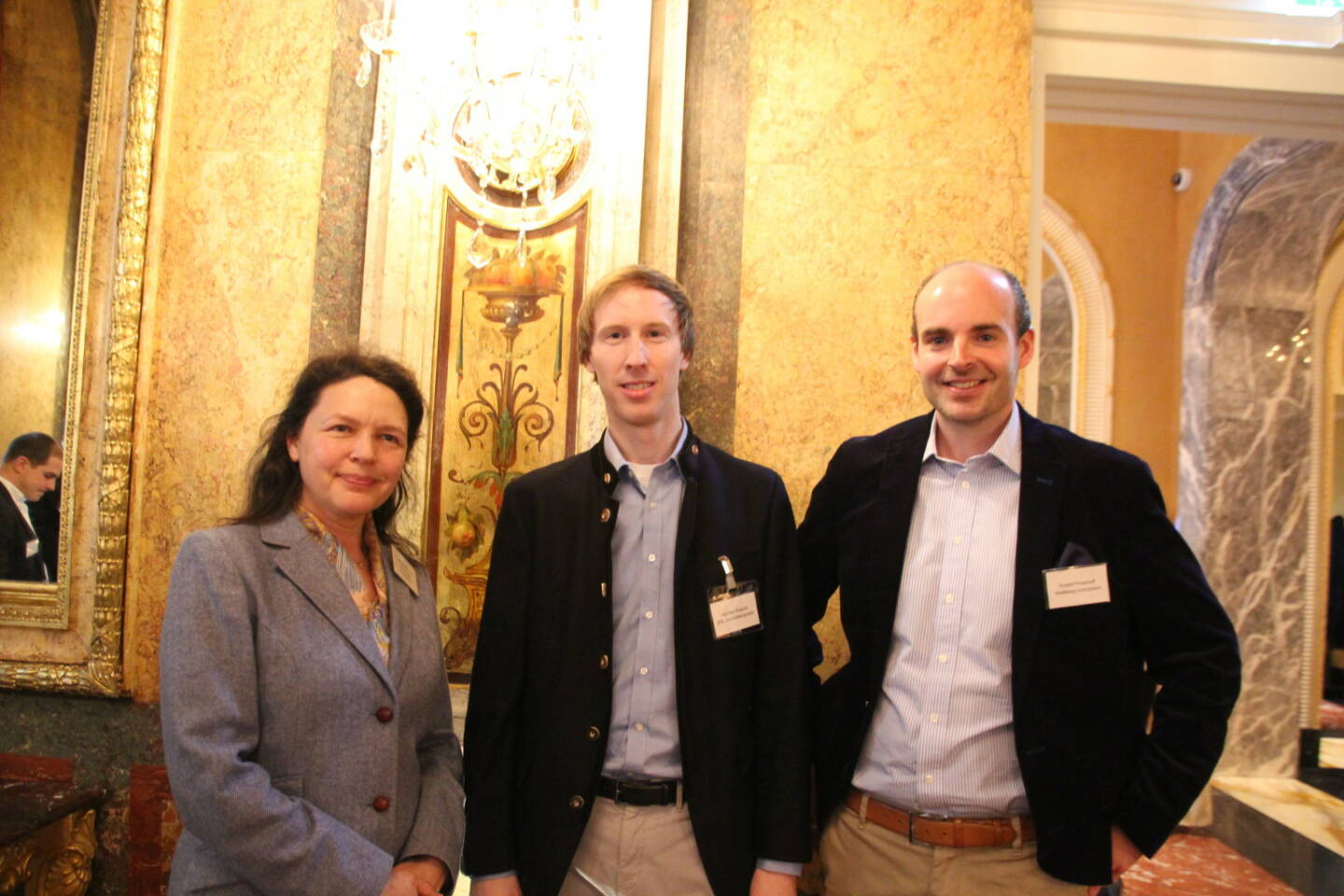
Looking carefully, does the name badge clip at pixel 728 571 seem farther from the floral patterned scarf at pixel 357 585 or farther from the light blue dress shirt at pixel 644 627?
the floral patterned scarf at pixel 357 585

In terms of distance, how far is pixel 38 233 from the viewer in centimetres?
254

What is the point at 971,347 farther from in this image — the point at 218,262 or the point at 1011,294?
the point at 218,262

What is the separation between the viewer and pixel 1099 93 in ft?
9.27

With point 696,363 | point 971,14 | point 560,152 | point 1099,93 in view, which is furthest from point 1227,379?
point 560,152

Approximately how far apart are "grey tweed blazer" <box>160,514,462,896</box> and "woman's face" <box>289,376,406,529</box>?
80 millimetres

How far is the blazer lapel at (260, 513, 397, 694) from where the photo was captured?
5.08ft

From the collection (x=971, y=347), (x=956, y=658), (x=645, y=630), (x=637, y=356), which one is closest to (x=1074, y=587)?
(x=956, y=658)

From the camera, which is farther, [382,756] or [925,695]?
[925,695]

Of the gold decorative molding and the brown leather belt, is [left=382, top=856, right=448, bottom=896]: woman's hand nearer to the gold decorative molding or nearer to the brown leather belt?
the brown leather belt

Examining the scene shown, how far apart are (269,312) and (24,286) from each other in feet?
2.29

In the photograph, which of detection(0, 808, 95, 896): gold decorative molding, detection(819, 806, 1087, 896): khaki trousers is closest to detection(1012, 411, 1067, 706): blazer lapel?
detection(819, 806, 1087, 896): khaki trousers

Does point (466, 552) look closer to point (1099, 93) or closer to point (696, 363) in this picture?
point (696, 363)

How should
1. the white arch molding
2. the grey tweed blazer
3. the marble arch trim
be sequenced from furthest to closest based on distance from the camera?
the white arch molding → the marble arch trim → the grey tweed blazer

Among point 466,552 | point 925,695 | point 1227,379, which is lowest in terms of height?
point 925,695
